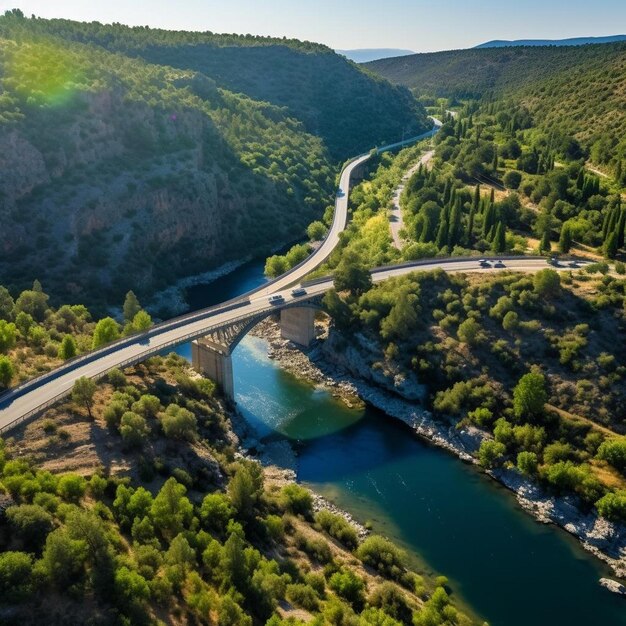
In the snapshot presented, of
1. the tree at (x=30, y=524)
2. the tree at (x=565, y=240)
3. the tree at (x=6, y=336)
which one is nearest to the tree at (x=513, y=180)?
the tree at (x=565, y=240)

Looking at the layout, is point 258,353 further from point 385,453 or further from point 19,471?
point 19,471

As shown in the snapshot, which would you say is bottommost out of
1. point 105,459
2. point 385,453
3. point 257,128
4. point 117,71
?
point 385,453

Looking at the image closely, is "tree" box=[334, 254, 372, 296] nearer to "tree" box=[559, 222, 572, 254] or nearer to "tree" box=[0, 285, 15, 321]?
"tree" box=[559, 222, 572, 254]

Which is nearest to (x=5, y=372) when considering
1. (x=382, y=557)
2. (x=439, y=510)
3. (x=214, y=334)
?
(x=214, y=334)

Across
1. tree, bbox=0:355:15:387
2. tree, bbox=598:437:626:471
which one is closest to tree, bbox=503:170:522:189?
tree, bbox=598:437:626:471

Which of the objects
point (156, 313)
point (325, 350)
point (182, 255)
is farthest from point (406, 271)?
point (182, 255)

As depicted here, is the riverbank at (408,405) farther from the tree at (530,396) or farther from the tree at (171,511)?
the tree at (171,511)
